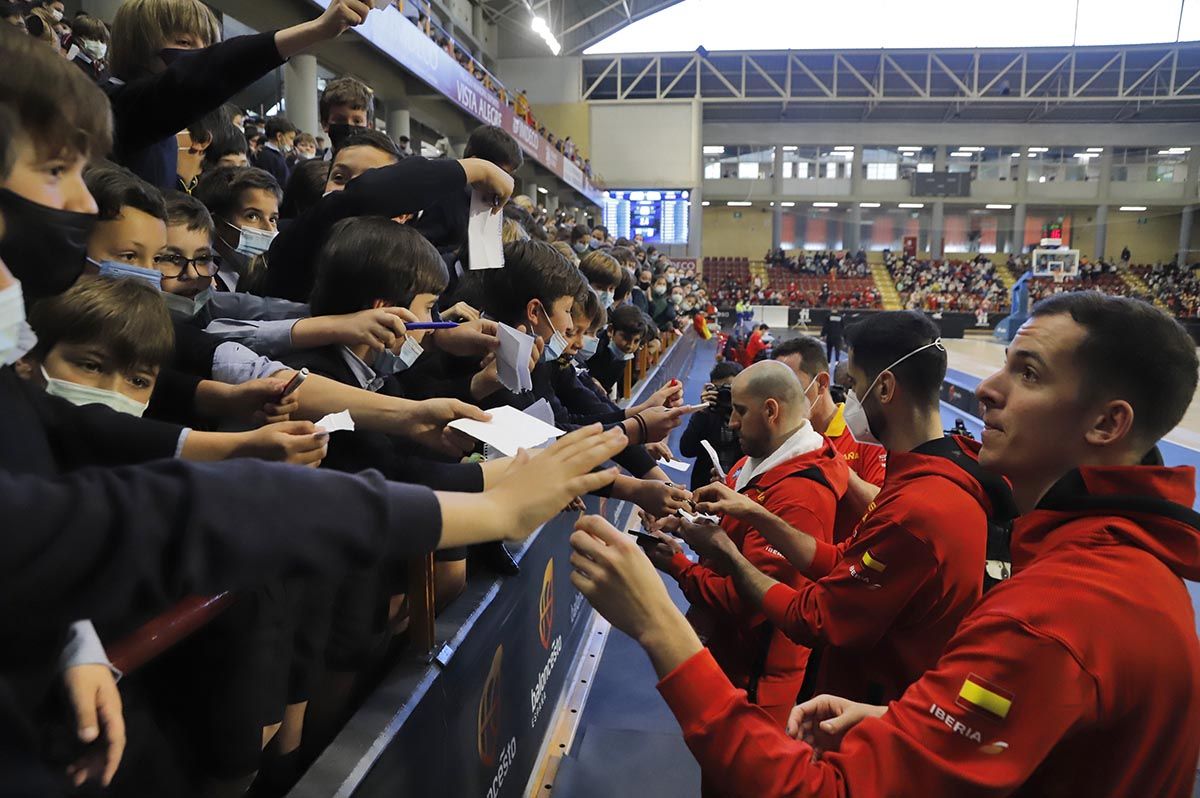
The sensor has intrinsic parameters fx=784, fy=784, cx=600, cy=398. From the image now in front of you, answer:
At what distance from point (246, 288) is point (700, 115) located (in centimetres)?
3041

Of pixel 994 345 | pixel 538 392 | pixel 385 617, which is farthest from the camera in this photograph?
pixel 994 345

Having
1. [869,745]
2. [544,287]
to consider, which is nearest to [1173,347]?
[869,745]

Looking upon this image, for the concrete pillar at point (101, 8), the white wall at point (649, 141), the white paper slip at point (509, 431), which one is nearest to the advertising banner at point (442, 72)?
the concrete pillar at point (101, 8)

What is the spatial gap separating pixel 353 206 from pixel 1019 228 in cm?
3770

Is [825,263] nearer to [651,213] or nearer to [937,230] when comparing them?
[937,230]

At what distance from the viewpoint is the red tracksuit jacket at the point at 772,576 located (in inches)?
106

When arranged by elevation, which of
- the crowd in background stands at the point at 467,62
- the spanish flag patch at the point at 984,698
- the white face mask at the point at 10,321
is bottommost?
the spanish flag patch at the point at 984,698

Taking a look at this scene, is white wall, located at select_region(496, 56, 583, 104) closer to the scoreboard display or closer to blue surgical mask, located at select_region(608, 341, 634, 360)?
the scoreboard display

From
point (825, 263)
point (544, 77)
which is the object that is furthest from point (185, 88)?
point (825, 263)

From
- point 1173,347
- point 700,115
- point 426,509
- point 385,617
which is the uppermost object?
point 700,115

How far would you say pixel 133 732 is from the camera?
1.45 meters

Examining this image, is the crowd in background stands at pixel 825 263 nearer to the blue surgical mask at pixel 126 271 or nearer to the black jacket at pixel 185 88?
the black jacket at pixel 185 88

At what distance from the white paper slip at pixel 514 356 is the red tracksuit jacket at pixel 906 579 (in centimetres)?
98

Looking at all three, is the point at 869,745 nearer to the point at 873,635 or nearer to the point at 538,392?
the point at 873,635
